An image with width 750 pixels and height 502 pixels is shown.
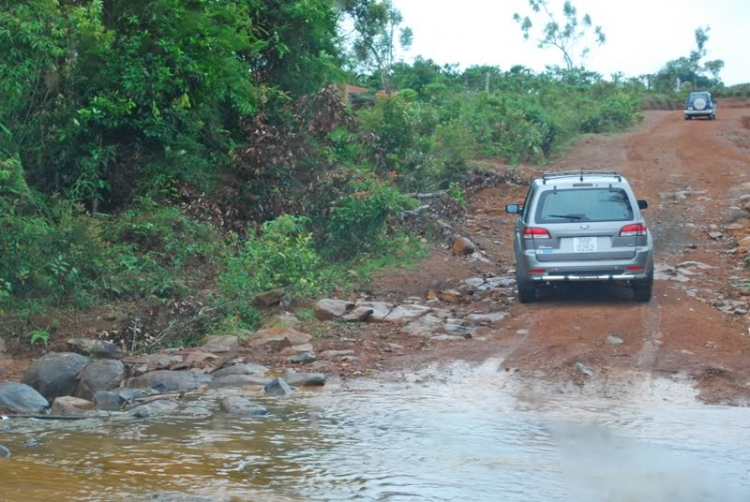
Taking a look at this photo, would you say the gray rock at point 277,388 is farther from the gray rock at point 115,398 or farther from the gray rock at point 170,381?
the gray rock at point 115,398

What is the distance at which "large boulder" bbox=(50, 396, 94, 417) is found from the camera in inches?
363

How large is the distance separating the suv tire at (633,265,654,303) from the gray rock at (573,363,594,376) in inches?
104

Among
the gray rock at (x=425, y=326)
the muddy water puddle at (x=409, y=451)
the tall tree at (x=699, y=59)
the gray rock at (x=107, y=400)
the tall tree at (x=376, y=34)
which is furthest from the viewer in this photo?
the tall tree at (x=699, y=59)

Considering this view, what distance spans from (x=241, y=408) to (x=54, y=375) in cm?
250

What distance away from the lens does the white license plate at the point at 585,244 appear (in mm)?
12211

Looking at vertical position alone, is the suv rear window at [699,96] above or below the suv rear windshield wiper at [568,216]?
above

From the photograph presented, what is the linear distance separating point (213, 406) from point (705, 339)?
580cm

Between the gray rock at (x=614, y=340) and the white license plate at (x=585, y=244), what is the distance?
4.71ft

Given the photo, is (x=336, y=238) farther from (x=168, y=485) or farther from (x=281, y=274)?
(x=168, y=485)

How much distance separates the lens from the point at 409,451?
7629 mm

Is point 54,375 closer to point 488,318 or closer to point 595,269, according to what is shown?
point 488,318

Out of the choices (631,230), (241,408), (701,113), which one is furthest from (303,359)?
(701,113)

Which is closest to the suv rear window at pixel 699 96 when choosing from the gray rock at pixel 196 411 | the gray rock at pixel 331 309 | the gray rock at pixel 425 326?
the gray rock at pixel 425 326

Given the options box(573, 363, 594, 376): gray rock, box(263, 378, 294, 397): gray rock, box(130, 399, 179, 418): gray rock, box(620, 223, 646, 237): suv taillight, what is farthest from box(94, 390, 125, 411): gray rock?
box(620, 223, 646, 237): suv taillight
